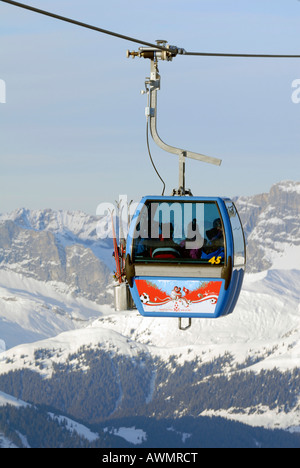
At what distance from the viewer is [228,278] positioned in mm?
32406

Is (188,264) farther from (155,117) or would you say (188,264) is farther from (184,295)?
(155,117)

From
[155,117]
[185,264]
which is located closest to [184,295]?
[185,264]

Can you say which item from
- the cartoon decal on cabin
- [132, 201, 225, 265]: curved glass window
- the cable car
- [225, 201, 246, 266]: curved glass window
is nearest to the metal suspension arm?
the cable car

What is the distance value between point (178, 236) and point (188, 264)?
2873mm

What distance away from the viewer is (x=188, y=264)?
32.5m

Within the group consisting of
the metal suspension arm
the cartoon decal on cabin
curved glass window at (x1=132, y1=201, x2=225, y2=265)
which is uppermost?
the metal suspension arm

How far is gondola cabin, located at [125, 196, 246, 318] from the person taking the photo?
32406mm

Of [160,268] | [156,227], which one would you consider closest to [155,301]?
[160,268]

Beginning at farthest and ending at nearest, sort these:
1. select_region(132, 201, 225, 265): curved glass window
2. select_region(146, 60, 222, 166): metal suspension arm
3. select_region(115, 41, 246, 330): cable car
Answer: select_region(132, 201, 225, 265): curved glass window, select_region(115, 41, 246, 330): cable car, select_region(146, 60, 222, 166): metal suspension arm

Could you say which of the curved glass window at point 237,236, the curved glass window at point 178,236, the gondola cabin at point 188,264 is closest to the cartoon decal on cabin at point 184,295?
the gondola cabin at point 188,264

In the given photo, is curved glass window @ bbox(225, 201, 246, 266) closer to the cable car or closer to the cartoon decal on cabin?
the cable car

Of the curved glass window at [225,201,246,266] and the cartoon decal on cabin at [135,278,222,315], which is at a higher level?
the curved glass window at [225,201,246,266]

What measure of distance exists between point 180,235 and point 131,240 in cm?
279
